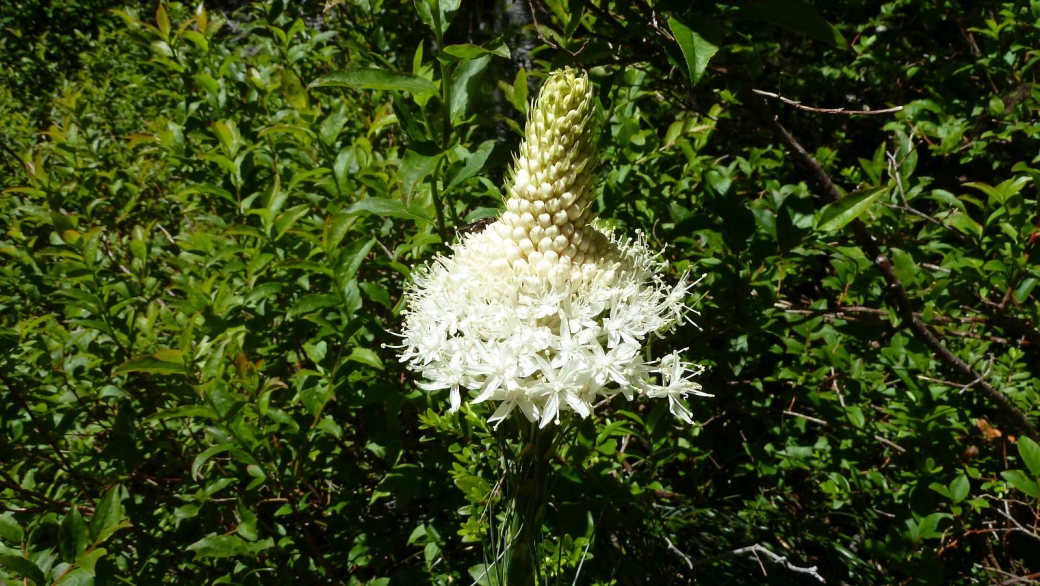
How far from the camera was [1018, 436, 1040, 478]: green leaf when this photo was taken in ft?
5.27

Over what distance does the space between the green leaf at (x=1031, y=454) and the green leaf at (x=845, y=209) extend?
81 cm

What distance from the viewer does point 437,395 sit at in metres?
1.63

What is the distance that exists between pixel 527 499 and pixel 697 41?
0.95 meters

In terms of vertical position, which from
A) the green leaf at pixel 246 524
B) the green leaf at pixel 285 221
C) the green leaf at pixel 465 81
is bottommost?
the green leaf at pixel 246 524

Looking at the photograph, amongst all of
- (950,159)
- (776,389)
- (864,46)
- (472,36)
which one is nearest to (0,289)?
(472,36)

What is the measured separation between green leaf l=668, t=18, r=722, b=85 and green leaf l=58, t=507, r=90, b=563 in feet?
5.02

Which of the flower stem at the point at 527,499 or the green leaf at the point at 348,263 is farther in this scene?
the green leaf at the point at 348,263

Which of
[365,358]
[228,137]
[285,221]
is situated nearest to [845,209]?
[365,358]

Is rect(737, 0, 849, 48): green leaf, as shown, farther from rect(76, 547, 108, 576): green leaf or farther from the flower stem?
rect(76, 547, 108, 576): green leaf

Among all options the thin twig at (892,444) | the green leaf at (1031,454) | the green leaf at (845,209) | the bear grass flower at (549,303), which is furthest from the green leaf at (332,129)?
the green leaf at (1031,454)

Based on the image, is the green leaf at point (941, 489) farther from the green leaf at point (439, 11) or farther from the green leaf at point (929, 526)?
the green leaf at point (439, 11)

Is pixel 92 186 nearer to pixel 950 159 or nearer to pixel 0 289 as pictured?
pixel 0 289

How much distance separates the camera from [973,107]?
260 cm

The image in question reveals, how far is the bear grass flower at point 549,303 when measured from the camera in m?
1.08
